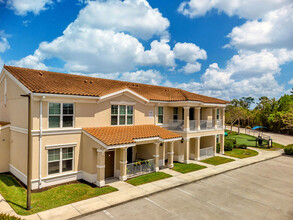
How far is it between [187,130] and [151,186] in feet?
26.2

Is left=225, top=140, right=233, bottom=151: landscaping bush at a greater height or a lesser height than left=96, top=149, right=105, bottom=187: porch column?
lesser

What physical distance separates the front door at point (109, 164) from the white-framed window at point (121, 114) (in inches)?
100.0

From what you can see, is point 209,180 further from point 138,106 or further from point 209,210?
point 138,106

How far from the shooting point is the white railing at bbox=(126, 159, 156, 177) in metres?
14.8

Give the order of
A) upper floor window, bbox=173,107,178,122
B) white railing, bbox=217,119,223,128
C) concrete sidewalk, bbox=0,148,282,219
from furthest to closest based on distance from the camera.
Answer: white railing, bbox=217,119,223,128, upper floor window, bbox=173,107,178,122, concrete sidewalk, bbox=0,148,282,219

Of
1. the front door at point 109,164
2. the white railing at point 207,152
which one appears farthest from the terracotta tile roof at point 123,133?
the white railing at point 207,152

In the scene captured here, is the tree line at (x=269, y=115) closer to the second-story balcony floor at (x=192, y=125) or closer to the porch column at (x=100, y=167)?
the second-story balcony floor at (x=192, y=125)

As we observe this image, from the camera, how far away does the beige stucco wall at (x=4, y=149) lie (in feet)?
48.7

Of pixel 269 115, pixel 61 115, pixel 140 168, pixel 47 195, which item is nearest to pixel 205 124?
pixel 140 168

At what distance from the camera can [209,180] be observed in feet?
47.8

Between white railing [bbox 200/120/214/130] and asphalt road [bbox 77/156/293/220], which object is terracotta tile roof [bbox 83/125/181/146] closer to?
asphalt road [bbox 77/156/293/220]

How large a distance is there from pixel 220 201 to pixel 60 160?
10311 mm

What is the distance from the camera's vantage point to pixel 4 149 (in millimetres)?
15008

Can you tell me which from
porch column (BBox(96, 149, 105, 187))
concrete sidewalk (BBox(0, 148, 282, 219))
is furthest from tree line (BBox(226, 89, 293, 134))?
porch column (BBox(96, 149, 105, 187))
